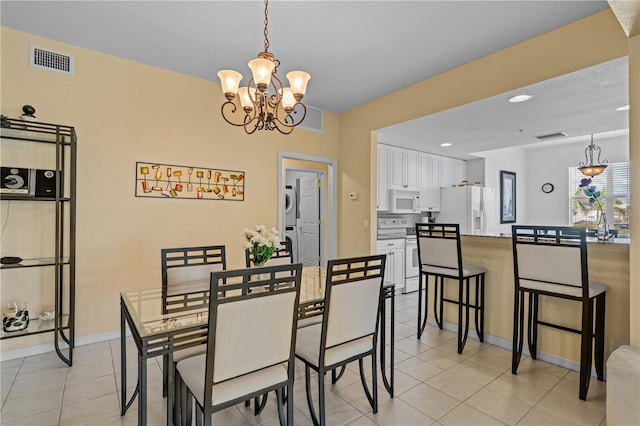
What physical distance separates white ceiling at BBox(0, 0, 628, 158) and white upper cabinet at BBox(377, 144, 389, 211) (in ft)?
4.37

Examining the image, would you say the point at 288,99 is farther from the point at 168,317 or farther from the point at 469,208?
the point at 469,208

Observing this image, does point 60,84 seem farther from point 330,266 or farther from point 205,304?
point 330,266

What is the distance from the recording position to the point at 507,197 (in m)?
6.80

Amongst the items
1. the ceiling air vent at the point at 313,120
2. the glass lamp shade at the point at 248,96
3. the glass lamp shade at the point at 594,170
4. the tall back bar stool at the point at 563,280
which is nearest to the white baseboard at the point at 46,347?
the glass lamp shade at the point at 248,96

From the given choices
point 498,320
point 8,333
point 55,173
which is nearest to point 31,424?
point 8,333

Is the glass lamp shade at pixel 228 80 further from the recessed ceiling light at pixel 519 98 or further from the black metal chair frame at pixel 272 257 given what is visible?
the recessed ceiling light at pixel 519 98

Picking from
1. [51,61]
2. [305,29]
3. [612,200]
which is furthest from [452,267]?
[612,200]

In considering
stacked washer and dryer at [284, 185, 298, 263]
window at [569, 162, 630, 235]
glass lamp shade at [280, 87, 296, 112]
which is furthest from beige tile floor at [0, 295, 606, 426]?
window at [569, 162, 630, 235]

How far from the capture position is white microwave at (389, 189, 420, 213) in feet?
17.1

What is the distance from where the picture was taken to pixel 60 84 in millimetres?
2922

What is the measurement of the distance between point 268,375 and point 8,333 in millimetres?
2478

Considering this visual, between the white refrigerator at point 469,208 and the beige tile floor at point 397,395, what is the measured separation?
10.7ft

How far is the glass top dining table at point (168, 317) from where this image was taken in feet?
4.64

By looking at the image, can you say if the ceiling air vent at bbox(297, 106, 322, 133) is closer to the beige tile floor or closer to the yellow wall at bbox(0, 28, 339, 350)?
the yellow wall at bbox(0, 28, 339, 350)
